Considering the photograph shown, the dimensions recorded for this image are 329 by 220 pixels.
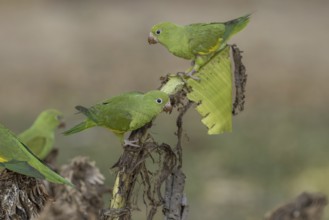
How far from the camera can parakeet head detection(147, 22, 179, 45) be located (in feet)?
15.4

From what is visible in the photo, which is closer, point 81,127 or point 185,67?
point 81,127

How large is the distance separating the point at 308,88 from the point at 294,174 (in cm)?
365

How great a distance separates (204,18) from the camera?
17859 millimetres

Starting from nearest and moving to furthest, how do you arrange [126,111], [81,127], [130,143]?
[130,143] < [126,111] < [81,127]

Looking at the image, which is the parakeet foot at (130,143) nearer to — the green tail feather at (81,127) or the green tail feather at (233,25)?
the green tail feather at (81,127)

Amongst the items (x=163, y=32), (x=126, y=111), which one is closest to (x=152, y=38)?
(x=163, y=32)

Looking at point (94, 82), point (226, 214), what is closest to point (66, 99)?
point (94, 82)

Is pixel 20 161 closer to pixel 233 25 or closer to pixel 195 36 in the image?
pixel 195 36

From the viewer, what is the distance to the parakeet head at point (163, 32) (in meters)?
4.69

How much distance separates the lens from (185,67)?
1538cm

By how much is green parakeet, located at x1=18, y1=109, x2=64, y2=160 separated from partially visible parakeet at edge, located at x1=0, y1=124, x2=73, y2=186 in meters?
2.37

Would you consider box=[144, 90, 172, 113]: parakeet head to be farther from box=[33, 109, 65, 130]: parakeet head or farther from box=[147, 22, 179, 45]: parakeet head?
box=[33, 109, 65, 130]: parakeet head

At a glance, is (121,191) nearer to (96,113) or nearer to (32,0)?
(96,113)

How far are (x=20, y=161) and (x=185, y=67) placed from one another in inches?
460
